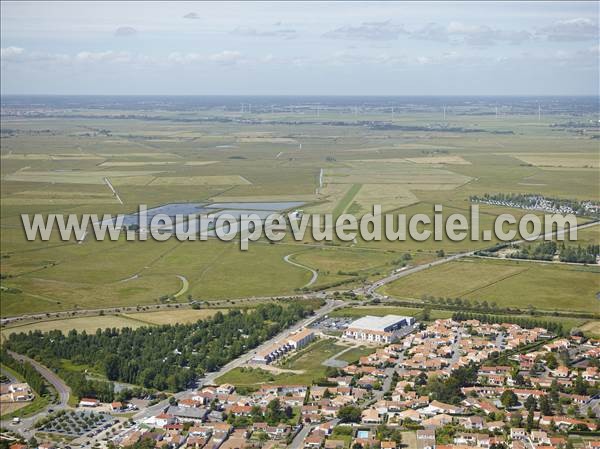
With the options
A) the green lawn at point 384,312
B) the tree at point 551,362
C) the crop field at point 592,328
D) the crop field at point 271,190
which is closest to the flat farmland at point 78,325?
the crop field at point 271,190

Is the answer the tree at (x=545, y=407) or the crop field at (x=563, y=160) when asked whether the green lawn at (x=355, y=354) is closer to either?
the tree at (x=545, y=407)

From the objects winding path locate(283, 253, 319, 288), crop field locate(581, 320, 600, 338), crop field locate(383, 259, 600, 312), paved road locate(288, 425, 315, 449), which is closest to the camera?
paved road locate(288, 425, 315, 449)

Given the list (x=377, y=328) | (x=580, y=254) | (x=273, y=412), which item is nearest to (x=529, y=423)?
(x=273, y=412)

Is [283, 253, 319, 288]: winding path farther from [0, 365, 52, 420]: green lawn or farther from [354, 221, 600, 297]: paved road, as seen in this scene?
[0, 365, 52, 420]: green lawn

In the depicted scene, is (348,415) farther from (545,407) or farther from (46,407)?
(46,407)

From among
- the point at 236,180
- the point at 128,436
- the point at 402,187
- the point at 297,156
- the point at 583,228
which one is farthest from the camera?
the point at 297,156

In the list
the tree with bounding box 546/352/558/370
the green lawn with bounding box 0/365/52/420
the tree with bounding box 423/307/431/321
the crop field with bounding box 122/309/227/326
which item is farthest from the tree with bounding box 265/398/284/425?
the tree with bounding box 423/307/431/321

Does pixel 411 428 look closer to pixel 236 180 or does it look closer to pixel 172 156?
pixel 236 180

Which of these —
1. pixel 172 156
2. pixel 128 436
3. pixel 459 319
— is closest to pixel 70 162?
pixel 172 156
